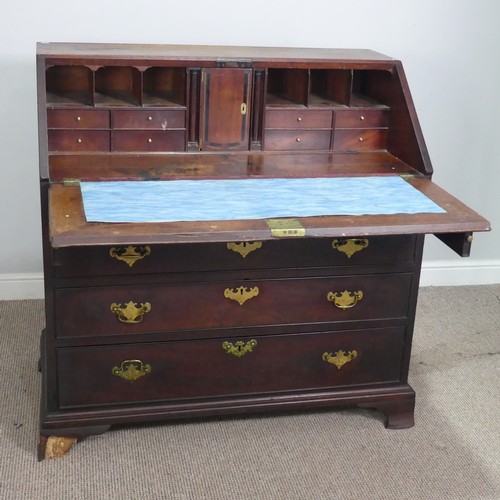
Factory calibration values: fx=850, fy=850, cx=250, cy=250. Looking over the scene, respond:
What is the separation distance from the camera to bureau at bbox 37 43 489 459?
227 cm

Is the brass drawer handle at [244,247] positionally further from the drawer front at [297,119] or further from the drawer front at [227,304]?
the drawer front at [297,119]

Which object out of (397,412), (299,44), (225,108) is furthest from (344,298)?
(299,44)

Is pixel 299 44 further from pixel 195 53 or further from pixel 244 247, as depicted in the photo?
pixel 244 247

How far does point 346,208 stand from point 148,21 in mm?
1286

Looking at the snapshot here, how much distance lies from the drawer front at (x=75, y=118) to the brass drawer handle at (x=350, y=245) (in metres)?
0.79

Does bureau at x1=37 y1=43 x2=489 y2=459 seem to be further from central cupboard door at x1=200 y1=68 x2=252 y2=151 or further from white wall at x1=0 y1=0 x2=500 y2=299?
white wall at x1=0 y1=0 x2=500 y2=299

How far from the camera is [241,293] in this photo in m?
2.40

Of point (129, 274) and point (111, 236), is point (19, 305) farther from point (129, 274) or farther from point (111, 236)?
point (111, 236)

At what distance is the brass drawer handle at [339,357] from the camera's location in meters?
2.55

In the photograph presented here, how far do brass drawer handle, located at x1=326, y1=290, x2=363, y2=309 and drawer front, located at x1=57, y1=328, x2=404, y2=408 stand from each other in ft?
0.34

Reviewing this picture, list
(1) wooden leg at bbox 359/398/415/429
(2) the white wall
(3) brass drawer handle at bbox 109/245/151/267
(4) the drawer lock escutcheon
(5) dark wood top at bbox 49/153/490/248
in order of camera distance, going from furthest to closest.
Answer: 1. (2) the white wall
2. (1) wooden leg at bbox 359/398/415/429
3. (4) the drawer lock escutcheon
4. (3) brass drawer handle at bbox 109/245/151/267
5. (5) dark wood top at bbox 49/153/490/248

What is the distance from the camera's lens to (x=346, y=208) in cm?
221

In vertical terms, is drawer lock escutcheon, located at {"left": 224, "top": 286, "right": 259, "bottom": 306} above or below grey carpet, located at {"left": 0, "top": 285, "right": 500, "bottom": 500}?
above

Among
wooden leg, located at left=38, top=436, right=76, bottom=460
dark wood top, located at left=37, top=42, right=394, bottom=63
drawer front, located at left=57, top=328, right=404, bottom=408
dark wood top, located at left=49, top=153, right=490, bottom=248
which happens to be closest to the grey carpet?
wooden leg, located at left=38, top=436, right=76, bottom=460
